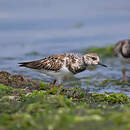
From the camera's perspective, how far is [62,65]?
20.9 ft

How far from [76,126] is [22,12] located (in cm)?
1209

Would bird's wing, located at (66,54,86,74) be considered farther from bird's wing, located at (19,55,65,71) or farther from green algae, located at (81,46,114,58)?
green algae, located at (81,46,114,58)

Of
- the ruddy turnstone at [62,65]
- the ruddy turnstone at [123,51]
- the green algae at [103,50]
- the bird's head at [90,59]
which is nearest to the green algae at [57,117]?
the ruddy turnstone at [62,65]

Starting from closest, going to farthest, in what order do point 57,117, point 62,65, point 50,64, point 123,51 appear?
point 57,117
point 62,65
point 50,64
point 123,51

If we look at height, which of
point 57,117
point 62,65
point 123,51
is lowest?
point 57,117

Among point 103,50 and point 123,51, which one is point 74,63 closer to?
point 123,51

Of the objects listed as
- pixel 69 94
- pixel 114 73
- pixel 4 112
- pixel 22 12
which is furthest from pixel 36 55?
pixel 4 112

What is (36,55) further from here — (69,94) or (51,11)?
(69,94)

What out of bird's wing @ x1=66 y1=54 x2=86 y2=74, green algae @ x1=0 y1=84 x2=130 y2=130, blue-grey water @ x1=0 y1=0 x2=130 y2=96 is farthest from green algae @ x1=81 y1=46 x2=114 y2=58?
green algae @ x1=0 y1=84 x2=130 y2=130

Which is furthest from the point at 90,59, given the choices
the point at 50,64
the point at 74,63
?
the point at 50,64

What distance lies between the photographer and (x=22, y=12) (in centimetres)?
1495

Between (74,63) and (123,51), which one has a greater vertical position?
(123,51)

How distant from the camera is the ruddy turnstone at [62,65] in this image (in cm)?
638

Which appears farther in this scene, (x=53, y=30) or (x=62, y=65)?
(x=53, y=30)
